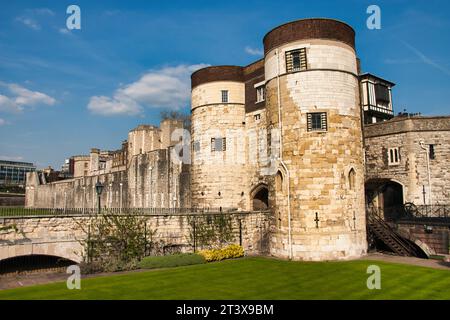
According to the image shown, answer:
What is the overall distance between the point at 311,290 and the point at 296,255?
7.11 m

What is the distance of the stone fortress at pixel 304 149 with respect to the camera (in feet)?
66.1

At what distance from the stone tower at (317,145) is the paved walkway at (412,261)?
87 centimetres

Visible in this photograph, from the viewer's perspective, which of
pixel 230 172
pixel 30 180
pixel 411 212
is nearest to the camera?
pixel 411 212

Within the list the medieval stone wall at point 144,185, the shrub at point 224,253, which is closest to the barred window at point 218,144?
the medieval stone wall at point 144,185

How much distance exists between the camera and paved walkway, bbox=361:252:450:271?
680 inches

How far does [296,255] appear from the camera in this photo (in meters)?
20.0

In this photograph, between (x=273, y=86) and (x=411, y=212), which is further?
(x=411, y=212)

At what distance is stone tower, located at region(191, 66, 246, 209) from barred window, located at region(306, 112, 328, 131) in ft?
26.9

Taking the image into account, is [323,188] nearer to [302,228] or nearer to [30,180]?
[302,228]

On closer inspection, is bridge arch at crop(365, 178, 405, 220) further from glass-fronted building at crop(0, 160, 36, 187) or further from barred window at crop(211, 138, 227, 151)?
glass-fronted building at crop(0, 160, 36, 187)

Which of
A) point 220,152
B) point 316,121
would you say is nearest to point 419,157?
point 316,121
